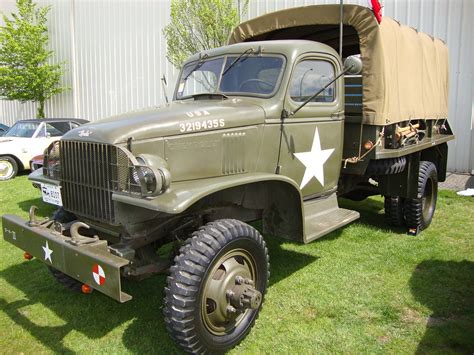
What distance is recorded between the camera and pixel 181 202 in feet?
8.89

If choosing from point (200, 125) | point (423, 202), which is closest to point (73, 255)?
point (200, 125)

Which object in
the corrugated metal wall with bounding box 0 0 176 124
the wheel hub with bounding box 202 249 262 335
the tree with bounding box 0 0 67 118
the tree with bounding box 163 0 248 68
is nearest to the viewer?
the wheel hub with bounding box 202 249 262 335

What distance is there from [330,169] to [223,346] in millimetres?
2240

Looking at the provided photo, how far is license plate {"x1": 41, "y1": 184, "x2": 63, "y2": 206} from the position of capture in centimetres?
351

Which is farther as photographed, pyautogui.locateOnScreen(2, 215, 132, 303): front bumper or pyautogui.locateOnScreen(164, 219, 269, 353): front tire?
pyautogui.locateOnScreen(164, 219, 269, 353): front tire

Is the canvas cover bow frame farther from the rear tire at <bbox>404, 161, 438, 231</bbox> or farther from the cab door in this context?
the rear tire at <bbox>404, 161, 438, 231</bbox>

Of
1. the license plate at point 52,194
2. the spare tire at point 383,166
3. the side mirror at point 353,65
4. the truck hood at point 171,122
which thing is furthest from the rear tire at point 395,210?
the license plate at point 52,194

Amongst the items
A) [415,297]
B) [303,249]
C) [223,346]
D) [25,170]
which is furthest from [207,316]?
[25,170]

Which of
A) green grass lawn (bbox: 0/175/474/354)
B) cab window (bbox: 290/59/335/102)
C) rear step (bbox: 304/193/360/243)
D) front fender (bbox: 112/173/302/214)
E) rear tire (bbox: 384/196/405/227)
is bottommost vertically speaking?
green grass lawn (bbox: 0/175/474/354)

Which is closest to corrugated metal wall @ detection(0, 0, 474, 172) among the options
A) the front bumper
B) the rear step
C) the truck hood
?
the rear step

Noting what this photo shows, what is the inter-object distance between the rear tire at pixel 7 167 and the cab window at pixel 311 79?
28.9 ft

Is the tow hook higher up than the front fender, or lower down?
lower down

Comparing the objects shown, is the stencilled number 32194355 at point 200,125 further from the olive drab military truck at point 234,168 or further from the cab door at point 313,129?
the cab door at point 313,129

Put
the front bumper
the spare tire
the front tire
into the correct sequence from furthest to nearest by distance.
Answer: the spare tire < the front tire < the front bumper
